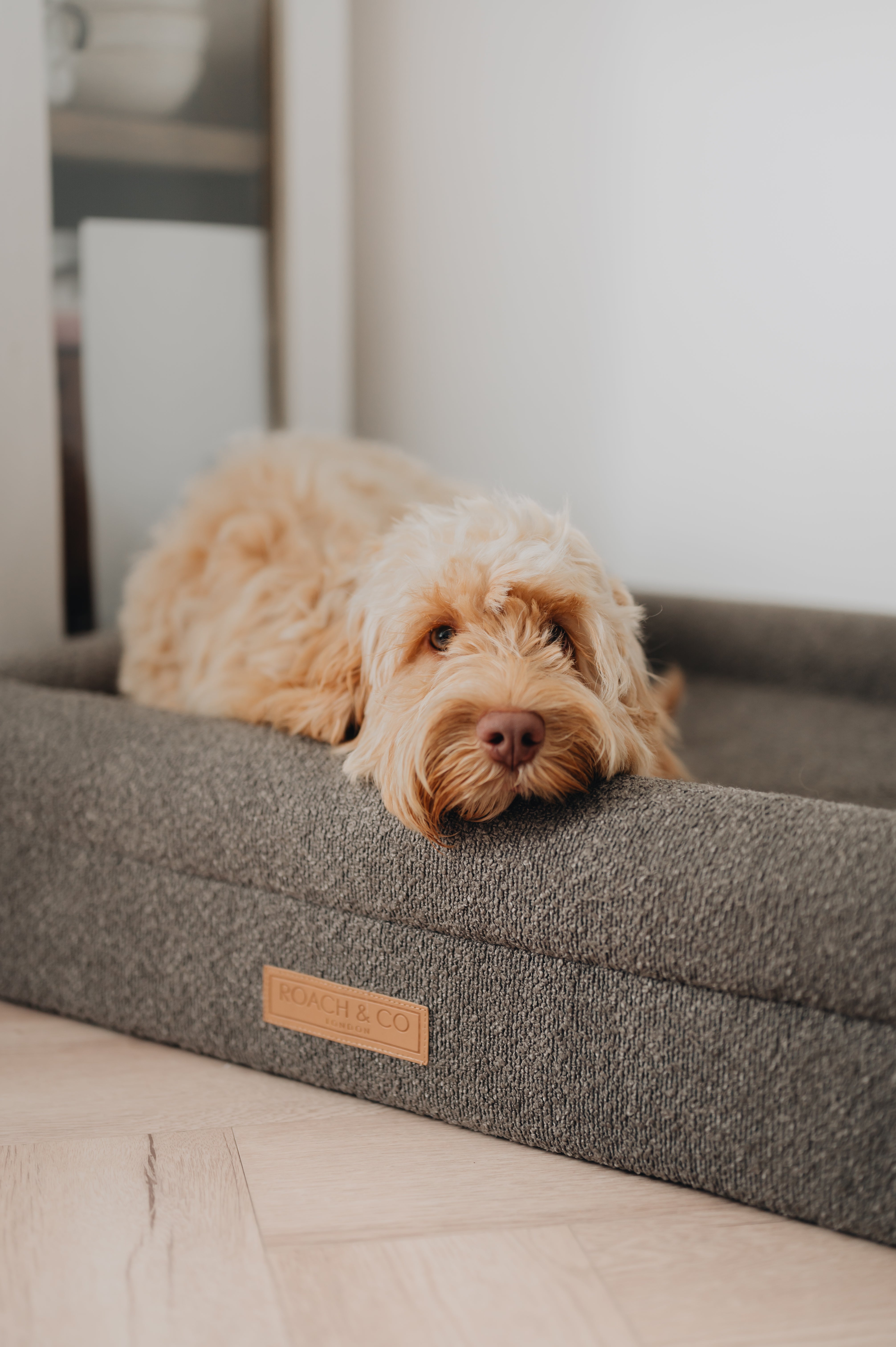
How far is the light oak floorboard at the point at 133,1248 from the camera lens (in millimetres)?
993

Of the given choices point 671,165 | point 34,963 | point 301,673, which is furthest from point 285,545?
point 671,165

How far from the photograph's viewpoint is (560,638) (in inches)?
52.1

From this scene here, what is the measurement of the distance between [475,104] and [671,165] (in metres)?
0.50

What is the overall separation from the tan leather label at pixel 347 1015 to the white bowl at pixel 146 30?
1766 millimetres

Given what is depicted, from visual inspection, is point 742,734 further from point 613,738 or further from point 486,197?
point 486,197

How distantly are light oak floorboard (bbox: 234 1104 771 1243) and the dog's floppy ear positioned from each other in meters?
0.47

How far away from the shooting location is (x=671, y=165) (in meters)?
2.50

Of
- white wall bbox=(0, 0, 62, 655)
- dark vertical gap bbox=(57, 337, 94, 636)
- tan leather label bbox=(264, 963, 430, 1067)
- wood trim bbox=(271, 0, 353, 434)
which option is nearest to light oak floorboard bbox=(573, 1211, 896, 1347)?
tan leather label bbox=(264, 963, 430, 1067)

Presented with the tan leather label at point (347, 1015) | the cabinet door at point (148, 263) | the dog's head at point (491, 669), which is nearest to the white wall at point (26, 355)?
the cabinet door at point (148, 263)

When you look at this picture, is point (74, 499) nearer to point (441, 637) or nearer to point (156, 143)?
point (156, 143)

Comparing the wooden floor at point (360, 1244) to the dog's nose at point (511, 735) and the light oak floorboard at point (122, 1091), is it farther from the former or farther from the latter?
the dog's nose at point (511, 735)

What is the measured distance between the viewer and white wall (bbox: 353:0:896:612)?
7.70 ft

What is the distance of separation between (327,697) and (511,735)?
37 cm

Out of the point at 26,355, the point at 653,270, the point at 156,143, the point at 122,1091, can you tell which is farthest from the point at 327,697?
the point at 653,270
